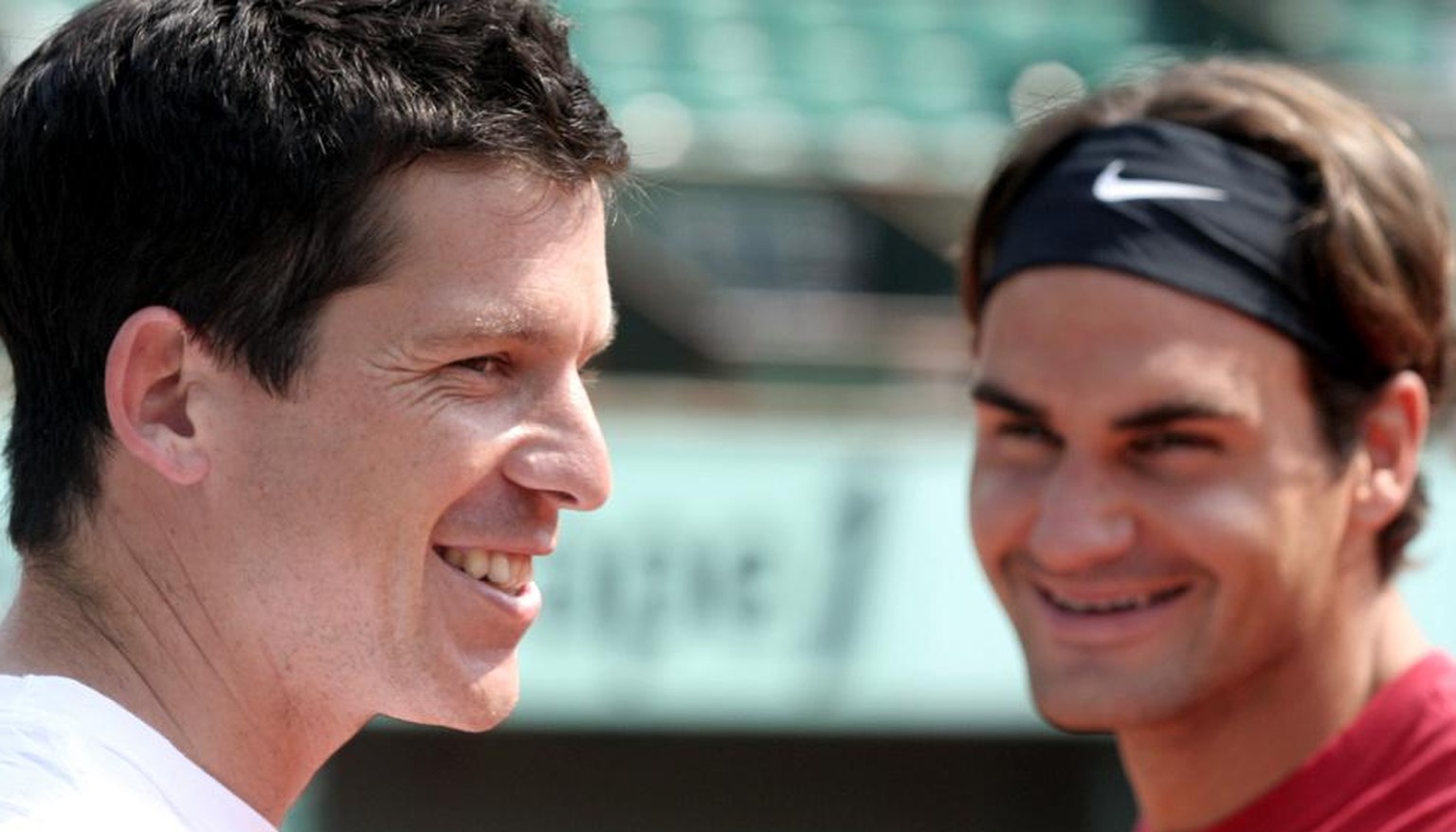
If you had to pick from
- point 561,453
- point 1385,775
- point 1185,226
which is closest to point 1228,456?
point 1185,226

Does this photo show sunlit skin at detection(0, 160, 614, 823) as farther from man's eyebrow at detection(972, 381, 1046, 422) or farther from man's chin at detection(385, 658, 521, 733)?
man's eyebrow at detection(972, 381, 1046, 422)

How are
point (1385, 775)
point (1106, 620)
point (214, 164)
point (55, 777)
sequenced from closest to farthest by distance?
point (55, 777) < point (214, 164) < point (1385, 775) < point (1106, 620)

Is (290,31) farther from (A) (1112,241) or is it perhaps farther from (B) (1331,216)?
(B) (1331,216)

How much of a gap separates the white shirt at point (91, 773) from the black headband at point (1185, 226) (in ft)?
4.79

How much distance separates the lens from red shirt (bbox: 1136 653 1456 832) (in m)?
2.43

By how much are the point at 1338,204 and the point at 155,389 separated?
1.63 metres

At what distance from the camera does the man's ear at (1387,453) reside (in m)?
2.67

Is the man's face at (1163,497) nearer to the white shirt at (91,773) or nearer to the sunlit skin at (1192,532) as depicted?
the sunlit skin at (1192,532)

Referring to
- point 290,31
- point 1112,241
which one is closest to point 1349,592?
point 1112,241

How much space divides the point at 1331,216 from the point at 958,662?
16.5 feet

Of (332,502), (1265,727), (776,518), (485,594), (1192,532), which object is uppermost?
(332,502)

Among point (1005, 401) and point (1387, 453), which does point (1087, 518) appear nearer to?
point (1005, 401)

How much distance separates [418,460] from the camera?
1.69 m

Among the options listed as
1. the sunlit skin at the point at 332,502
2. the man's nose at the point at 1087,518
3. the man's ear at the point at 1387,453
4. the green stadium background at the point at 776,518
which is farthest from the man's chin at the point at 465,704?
the green stadium background at the point at 776,518
